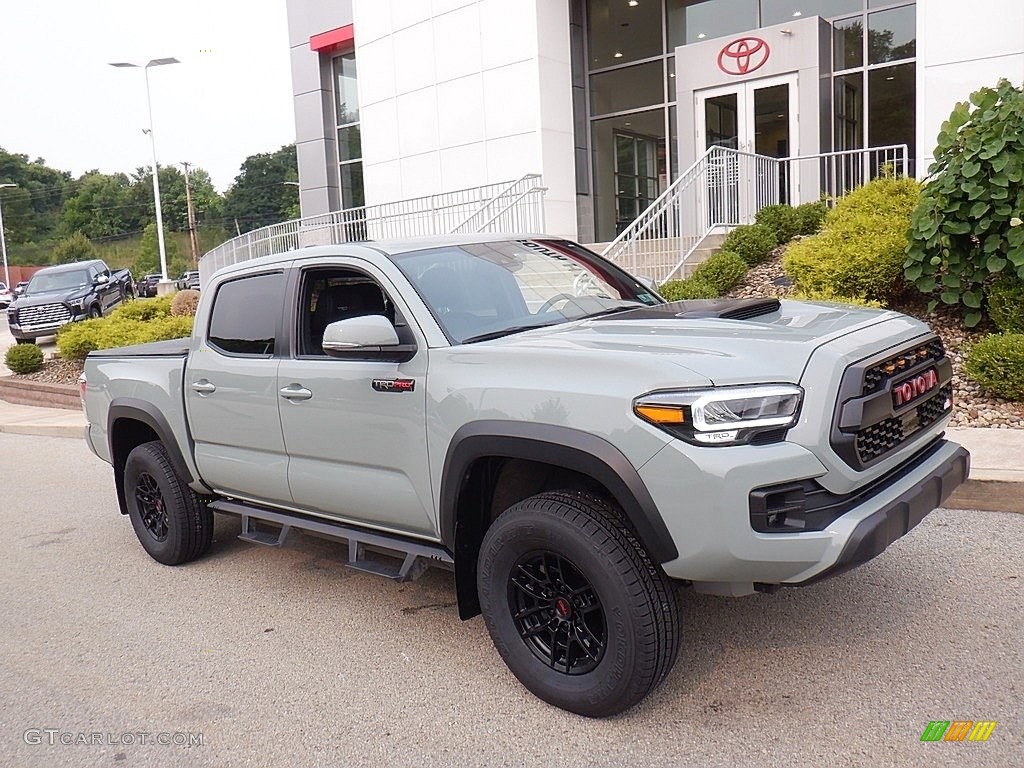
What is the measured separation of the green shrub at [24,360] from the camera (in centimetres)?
1597

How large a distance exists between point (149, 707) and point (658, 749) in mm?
2150

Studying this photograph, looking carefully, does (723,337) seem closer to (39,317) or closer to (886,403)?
(886,403)

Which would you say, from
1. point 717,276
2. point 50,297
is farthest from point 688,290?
point 50,297

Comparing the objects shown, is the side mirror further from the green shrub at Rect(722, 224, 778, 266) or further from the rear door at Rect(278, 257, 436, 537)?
the green shrub at Rect(722, 224, 778, 266)

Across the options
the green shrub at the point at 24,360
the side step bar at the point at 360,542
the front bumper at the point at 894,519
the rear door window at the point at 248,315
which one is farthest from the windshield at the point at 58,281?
the front bumper at the point at 894,519

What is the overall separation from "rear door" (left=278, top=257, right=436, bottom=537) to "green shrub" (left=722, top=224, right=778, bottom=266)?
24.8 ft

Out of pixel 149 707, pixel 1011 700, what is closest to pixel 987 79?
pixel 1011 700

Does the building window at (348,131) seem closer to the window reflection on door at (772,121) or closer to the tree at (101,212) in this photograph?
the window reflection on door at (772,121)

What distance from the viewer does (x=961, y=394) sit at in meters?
7.50

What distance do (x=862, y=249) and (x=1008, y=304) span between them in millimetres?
1438

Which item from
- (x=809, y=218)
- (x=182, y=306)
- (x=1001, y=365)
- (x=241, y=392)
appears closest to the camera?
(x=241, y=392)

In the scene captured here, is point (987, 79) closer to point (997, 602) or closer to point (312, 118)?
point (997, 602)

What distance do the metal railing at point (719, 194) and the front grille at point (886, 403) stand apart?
797 centimetres

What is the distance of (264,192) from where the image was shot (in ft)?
393
